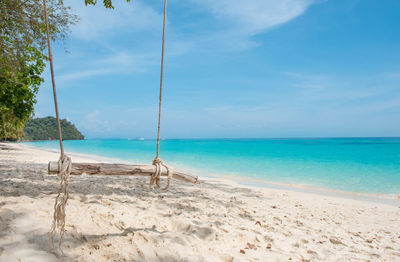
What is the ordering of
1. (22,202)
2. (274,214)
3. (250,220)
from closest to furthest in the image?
(22,202) < (250,220) < (274,214)

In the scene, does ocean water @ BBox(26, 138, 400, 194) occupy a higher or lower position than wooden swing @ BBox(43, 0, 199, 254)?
lower

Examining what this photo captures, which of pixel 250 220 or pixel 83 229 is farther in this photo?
pixel 250 220

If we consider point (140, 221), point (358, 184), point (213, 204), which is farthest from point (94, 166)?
point (358, 184)

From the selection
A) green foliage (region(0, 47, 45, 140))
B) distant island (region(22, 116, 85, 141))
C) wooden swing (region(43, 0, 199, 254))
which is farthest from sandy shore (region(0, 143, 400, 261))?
distant island (region(22, 116, 85, 141))

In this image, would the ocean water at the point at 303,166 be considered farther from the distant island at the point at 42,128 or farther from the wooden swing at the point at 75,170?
the distant island at the point at 42,128

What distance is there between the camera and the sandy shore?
2.58 metres

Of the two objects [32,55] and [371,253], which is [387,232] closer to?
[371,253]

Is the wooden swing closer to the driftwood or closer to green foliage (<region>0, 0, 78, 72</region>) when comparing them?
the driftwood

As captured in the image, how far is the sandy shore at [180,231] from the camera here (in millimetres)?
2584

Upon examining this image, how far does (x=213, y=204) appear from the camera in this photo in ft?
17.1

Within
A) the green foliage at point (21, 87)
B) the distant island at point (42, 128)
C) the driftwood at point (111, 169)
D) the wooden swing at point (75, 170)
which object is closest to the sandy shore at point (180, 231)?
the wooden swing at point (75, 170)

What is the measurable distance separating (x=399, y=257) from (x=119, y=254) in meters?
3.58

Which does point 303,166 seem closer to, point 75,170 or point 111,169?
point 111,169

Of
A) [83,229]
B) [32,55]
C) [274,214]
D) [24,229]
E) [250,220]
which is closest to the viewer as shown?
[24,229]
